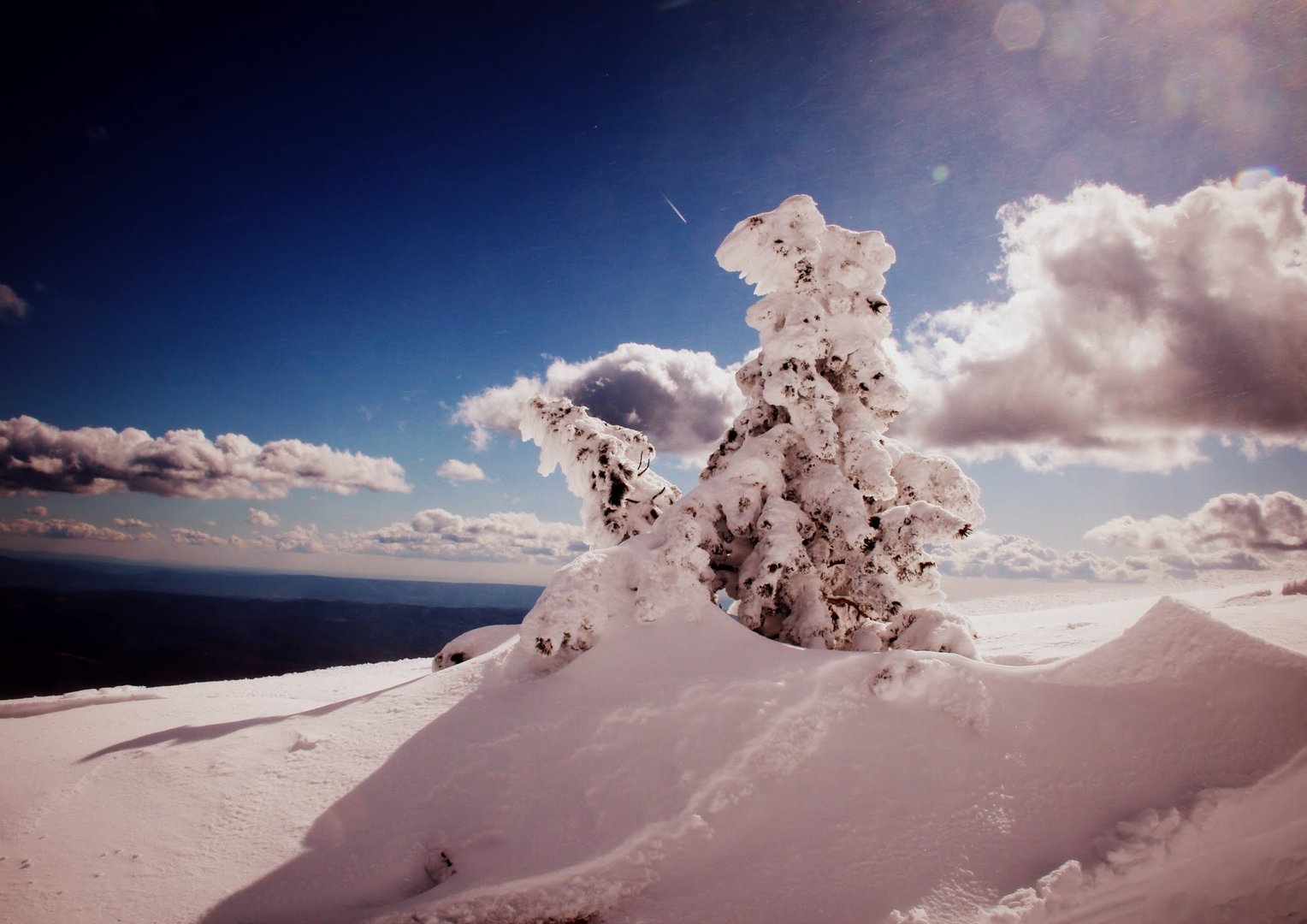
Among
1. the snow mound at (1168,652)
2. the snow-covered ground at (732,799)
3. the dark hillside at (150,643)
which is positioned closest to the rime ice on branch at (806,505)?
the snow-covered ground at (732,799)

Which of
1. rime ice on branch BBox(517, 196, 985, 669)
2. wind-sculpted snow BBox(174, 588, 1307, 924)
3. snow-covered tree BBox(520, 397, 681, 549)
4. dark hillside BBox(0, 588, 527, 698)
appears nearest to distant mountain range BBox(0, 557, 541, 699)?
dark hillside BBox(0, 588, 527, 698)

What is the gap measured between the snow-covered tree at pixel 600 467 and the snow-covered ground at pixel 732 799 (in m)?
4.77

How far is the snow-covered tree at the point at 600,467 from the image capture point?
38.7ft

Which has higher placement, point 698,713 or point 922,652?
point 922,652

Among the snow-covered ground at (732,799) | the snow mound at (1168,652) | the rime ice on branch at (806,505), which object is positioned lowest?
the snow-covered ground at (732,799)

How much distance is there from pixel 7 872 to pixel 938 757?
878cm

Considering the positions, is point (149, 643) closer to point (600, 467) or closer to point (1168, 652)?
point (600, 467)

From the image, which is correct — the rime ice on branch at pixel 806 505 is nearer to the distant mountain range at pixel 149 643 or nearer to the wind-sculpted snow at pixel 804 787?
the wind-sculpted snow at pixel 804 787

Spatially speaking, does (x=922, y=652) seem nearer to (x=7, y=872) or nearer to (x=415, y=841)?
(x=415, y=841)

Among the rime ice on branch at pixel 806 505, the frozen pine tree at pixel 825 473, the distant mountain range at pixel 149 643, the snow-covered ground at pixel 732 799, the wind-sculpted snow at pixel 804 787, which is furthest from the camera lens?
the distant mountain range at pixel 149 643

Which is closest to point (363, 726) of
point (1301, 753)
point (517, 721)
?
point (517, 721)

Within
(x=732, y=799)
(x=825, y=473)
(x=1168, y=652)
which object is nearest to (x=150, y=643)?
(x=825, y=473)

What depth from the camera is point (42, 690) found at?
311ft

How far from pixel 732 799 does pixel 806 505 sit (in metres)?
5.15
